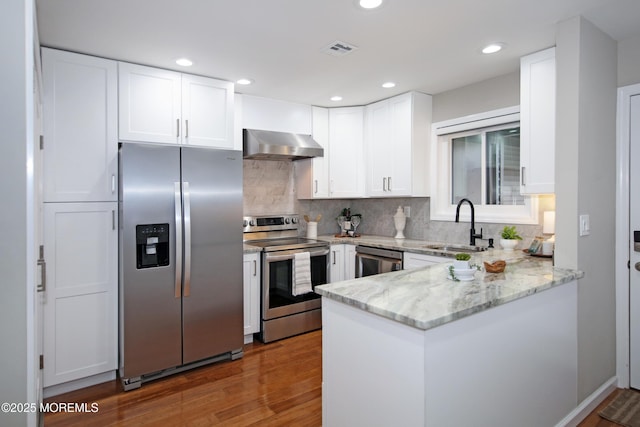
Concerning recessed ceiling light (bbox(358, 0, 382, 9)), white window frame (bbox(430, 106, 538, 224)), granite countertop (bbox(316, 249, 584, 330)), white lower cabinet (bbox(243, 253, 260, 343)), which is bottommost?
white lower cabinet (bbox(243, 253, 260, 343))

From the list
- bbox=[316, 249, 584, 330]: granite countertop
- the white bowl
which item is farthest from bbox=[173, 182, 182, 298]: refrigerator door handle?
the white bowl

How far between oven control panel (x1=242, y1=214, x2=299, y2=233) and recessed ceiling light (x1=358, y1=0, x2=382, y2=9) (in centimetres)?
247

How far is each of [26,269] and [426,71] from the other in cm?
296

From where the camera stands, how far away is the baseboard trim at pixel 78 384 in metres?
2.58

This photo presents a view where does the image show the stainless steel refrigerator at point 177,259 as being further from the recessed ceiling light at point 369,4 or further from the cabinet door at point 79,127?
the recessed ceiling light at point 369,4

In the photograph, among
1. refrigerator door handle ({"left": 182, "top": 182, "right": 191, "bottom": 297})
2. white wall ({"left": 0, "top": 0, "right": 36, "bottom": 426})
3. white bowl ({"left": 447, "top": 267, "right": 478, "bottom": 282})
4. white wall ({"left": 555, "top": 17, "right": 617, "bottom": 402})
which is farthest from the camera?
refrigerator door handle ({"left": 182, "top": 182, "right": 191, "bottom": 297})

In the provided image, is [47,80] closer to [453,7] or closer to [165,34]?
[165,34]

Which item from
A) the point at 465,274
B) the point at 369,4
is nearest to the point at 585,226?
the point at 465,274

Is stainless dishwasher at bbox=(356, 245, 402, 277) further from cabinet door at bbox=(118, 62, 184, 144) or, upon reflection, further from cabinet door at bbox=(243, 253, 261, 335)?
cabinet door at bbox=(118, 62, 184, 144)

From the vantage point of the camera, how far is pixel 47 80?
2.53m

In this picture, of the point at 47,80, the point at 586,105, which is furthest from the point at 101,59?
the point at 586,105

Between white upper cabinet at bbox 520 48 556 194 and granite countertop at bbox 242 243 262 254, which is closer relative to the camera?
white upper cabinet at bbox 520 48 556 194

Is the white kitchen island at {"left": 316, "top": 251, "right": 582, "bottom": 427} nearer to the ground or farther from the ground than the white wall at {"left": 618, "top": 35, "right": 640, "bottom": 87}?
nearer to the ground

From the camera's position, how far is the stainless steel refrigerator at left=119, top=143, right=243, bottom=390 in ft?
8.75
